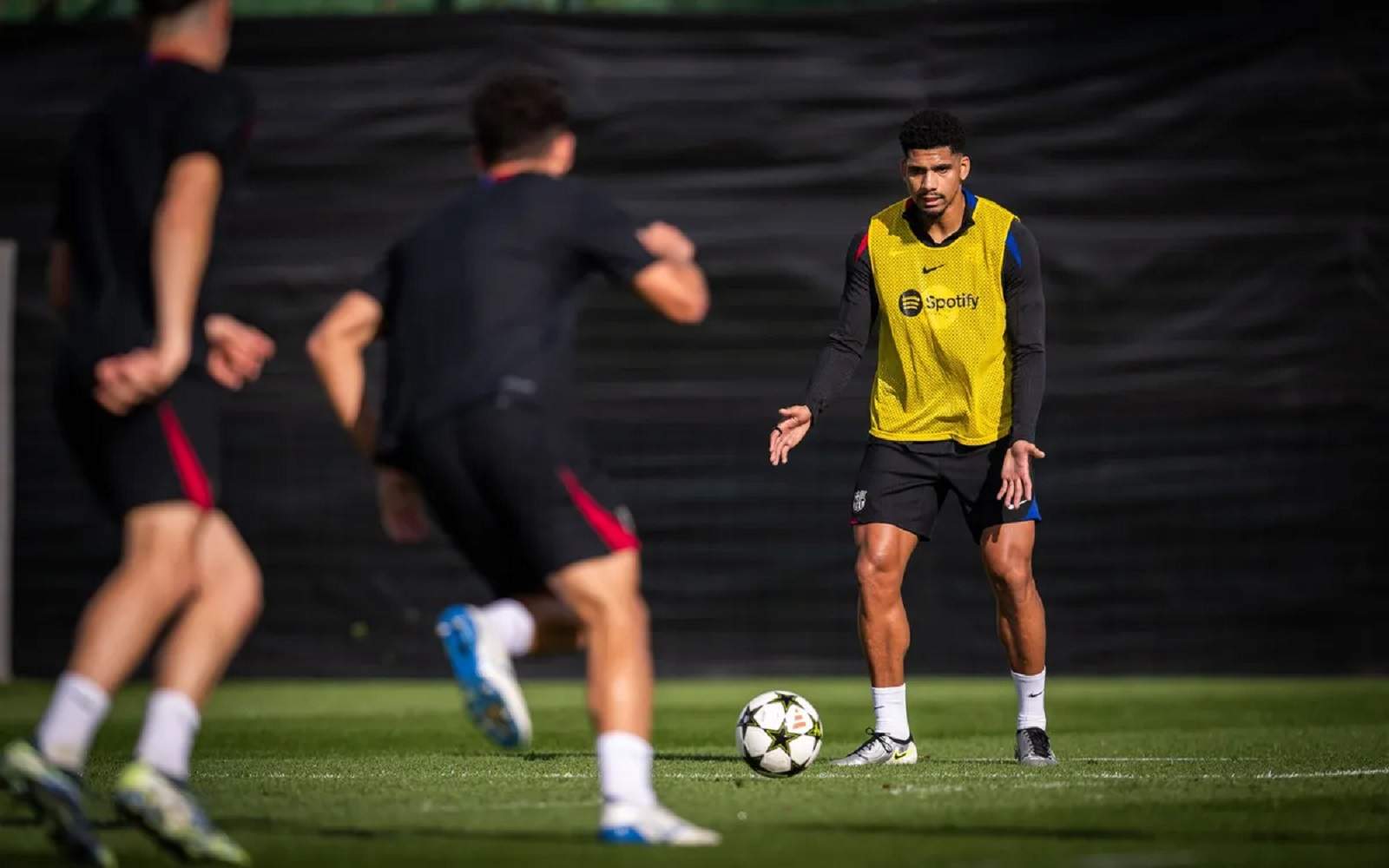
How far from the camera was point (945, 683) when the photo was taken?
1317 cm

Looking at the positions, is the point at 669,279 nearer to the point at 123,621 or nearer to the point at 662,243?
the point at 662,243

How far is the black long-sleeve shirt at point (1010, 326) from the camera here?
7398mm

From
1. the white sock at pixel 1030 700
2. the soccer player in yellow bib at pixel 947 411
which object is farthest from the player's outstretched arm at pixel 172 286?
the white sock at pixel 1030 700

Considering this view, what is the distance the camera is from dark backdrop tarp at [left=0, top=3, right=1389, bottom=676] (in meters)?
13.4

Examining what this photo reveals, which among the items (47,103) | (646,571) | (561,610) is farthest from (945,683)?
(561,610)

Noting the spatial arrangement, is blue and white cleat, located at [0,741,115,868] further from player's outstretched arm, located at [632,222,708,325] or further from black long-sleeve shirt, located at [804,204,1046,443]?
black long-sleeve shirt, located at [804,204,1046,443]

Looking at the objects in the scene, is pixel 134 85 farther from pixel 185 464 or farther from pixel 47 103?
pixel 47 103

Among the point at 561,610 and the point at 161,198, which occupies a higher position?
the point at 161,198

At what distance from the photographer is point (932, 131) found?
7.30m

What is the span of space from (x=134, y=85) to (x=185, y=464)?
905 mm

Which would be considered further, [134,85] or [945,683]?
[945,683]

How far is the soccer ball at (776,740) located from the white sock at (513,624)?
2137 mm

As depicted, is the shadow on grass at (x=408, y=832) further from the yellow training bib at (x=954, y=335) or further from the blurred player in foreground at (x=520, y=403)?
the yellow training bib at (x=954, y=335)

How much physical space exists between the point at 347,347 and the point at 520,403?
46 cm
